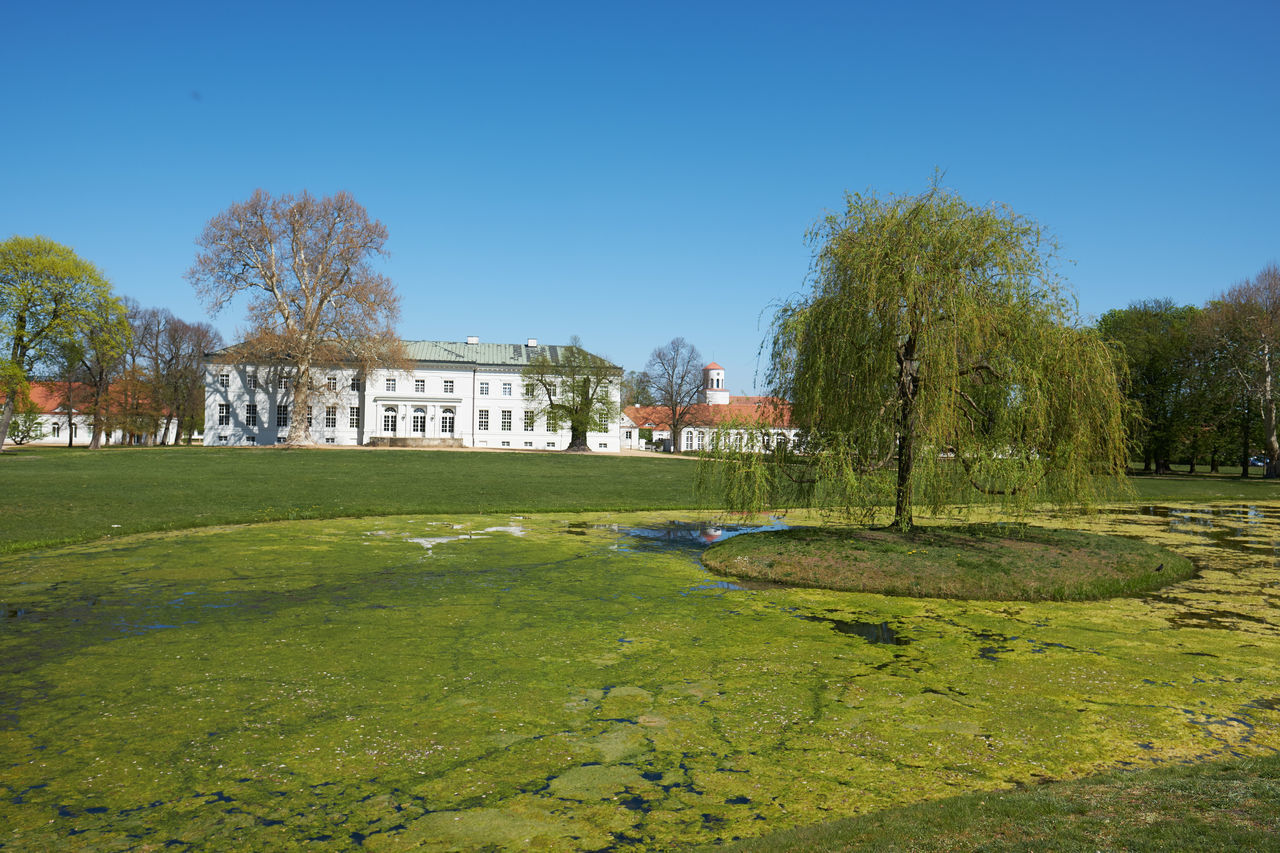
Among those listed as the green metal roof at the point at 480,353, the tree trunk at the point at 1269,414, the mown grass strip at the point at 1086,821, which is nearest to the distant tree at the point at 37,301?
the green metal roof at the point at 480,353

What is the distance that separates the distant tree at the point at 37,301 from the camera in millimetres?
48625

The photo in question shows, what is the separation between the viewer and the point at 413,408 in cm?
7606

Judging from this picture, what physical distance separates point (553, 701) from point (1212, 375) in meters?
57.4

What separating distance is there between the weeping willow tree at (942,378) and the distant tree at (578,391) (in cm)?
5687

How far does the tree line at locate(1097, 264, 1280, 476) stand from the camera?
48.1 meters

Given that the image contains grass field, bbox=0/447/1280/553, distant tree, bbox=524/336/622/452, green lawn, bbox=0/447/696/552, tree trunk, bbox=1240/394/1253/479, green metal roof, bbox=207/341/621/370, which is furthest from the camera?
green metal roof, bbox=207/341/621/370

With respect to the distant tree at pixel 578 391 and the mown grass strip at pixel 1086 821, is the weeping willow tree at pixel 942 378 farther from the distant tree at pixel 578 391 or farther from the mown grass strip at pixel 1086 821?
the distant tree at pixel 578 391

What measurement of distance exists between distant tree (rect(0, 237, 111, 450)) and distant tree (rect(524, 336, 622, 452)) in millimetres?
33739

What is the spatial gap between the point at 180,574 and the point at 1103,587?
50.6ft

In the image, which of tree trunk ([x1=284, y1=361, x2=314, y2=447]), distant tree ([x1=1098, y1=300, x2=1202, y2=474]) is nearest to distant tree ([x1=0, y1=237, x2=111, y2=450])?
tree trunk ([x1=284, y1=361, x2=314, y2=447])

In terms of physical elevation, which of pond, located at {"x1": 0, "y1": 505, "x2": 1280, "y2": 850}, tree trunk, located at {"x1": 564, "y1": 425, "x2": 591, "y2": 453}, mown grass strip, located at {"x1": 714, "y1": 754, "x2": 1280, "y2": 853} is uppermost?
tree trunk, located at {"x1": 564, "y1": 425, "x2": 591, "y2": 453}

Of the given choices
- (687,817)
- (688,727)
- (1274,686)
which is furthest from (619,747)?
(1274,686)

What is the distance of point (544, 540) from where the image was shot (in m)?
17.9

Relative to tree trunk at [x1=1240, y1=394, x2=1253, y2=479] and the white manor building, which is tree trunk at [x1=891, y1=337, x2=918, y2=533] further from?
the white manor building
